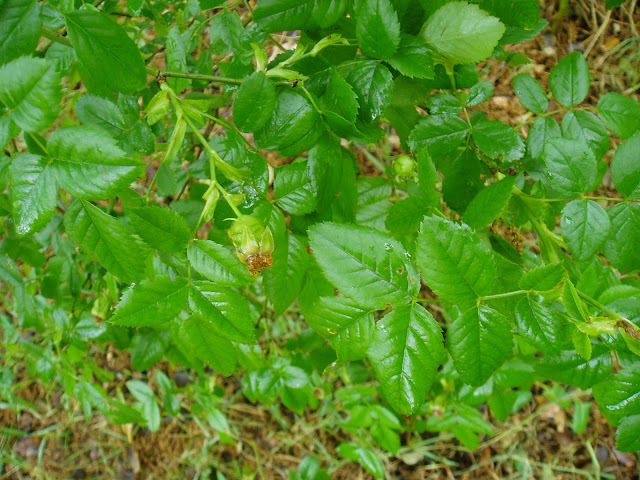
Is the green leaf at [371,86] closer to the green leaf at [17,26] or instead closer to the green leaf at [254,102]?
the green leaf at [254,102]

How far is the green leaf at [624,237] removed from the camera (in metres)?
0.89

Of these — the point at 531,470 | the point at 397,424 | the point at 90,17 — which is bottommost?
the point at 531,470

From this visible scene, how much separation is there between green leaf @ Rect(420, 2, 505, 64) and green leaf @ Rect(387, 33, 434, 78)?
0.12 feet

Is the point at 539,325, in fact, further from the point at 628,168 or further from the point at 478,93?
the point at 478,93

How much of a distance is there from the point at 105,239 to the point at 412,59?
597 mm

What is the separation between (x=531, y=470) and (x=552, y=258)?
66.1 inches

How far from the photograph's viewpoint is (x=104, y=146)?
0.68 metres

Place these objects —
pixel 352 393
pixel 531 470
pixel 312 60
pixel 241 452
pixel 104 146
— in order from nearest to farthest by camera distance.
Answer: pixel 104 146 → pixel 312 60 → pixel 352 393 → pixel 531 470 → pixel 241 452

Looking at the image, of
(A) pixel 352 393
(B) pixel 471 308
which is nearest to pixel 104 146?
(B) pixel 471 308

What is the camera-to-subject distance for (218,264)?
773mm

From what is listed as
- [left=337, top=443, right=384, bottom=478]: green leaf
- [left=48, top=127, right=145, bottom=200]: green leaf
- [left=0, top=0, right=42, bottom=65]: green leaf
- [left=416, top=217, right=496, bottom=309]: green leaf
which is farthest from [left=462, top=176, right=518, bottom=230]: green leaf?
[left=337, top=443, right=384, bottom=478]: green leaf

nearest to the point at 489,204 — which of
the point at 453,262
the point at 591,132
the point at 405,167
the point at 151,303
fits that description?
the point at 453,262

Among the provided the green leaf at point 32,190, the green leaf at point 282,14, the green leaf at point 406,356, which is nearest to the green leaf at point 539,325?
the green leaf at point 406,356

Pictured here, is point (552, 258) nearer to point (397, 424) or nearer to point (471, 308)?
point (471, 308)
